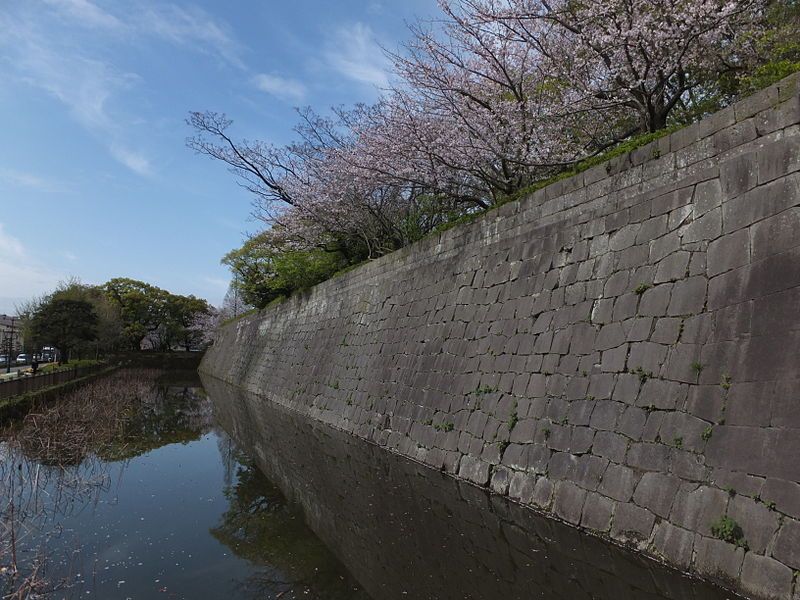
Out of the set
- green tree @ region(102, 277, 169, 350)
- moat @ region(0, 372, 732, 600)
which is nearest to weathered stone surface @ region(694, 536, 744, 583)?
moat @ region(0, 372, 732, 600)

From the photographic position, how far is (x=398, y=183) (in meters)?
12.9

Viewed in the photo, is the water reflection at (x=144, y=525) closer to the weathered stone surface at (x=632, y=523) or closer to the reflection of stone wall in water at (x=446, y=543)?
the reflection of stone wall in water at (x=446, y=543)

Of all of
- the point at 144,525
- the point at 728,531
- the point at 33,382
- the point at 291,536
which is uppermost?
the point at 728,531

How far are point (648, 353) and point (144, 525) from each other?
5511 mm

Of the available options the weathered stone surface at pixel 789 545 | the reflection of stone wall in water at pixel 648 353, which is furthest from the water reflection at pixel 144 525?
the weathered stone surface at pixel 789 545

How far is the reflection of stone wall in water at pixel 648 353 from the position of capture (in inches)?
155

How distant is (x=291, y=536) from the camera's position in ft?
18.9

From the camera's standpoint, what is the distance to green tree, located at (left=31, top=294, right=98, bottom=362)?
31578 millimetres

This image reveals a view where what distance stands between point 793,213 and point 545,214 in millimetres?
3603

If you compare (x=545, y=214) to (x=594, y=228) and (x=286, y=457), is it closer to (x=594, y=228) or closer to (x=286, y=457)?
(x=594, y=228)

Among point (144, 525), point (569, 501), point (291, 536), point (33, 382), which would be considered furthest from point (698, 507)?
point (33, 382)

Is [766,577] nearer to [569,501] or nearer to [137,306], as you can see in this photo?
[569,501]

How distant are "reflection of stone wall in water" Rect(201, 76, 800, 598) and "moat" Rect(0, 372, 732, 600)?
1.32 feet

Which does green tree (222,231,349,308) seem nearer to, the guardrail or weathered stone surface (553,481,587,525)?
the guardrail
